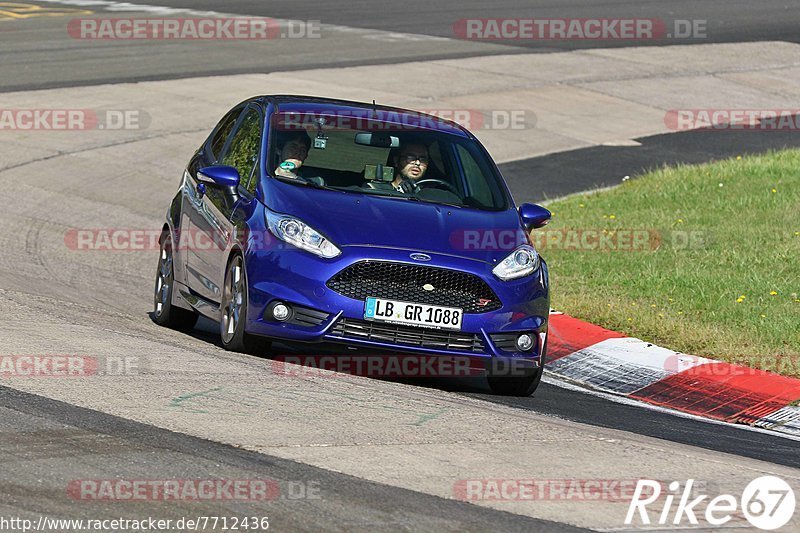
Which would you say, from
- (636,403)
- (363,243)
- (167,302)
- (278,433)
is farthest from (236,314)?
(636,403)

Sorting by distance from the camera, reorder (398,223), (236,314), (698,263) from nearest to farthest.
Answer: (398,223), (236,314), (698,263)

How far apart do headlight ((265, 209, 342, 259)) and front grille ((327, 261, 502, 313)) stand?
0.59 ft

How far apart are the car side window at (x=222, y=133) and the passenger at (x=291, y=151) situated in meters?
0.92

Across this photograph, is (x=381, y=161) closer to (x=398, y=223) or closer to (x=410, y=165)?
(x=410, y=165)

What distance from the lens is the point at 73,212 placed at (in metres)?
15.4

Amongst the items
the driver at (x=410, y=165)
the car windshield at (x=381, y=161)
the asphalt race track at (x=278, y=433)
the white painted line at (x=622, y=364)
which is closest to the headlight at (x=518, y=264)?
the car windshield at (x=381, y=161)

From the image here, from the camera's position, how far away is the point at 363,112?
34.1 feet

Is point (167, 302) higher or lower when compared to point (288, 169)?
lower

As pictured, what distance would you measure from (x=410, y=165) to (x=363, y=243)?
1.35 m

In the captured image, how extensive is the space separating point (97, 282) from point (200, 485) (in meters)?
6.81

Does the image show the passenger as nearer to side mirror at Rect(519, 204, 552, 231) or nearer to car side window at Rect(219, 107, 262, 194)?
car side window at Rect(219, 107, 262, 194)

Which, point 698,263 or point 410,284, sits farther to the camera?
point 698,263

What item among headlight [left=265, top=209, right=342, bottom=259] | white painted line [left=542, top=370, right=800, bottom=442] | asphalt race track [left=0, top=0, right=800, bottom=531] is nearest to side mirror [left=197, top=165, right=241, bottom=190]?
headlight [left=265, top=209, right=342, bottom=259]

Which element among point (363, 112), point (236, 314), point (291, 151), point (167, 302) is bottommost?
point (167, 302)
